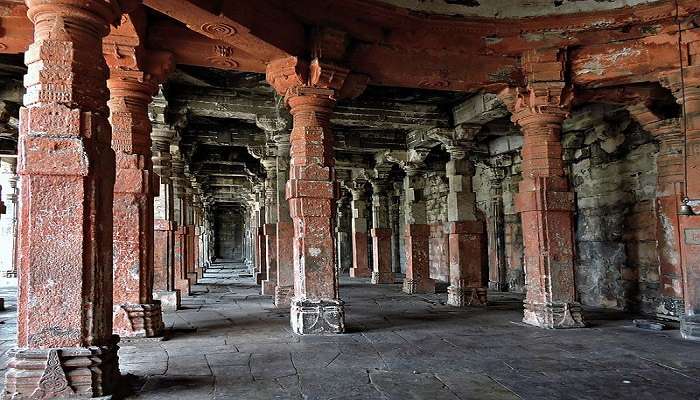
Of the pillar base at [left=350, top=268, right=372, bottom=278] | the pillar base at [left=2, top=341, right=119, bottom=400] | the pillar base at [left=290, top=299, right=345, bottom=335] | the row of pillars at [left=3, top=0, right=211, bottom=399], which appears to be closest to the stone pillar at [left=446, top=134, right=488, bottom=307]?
the pillar base at [left=290, top=299, right=345, bottom=335]

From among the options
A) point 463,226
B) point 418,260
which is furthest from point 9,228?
point 463,226

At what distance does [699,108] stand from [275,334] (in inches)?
276

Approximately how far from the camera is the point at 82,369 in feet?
13.7

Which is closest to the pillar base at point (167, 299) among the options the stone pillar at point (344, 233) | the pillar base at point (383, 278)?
the pillar base at point (383, 278)

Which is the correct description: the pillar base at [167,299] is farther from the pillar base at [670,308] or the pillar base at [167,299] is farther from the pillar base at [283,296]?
the pillar base at [670,308]

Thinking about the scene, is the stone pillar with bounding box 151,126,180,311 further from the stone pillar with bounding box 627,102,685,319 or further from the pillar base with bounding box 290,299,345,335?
the stone pillar with bounding box 627,102,685,319

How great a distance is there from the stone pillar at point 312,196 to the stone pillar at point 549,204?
3.22 m

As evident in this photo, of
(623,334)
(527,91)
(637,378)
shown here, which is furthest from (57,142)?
(623,334)

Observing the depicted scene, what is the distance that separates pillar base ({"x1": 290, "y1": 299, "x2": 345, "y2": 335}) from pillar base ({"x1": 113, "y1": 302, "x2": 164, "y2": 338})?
2074 mm

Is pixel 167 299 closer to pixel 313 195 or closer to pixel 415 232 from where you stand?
pixel 313 195

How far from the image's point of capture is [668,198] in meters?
9.34

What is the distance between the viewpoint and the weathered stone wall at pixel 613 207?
34.9 ft

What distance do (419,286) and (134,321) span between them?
923 cm

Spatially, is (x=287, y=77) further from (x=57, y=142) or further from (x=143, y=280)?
(x=57, y=142)
